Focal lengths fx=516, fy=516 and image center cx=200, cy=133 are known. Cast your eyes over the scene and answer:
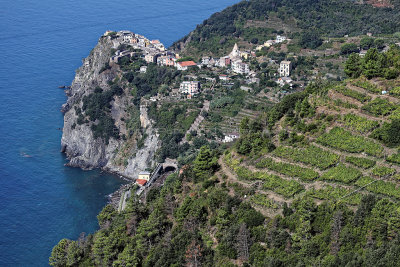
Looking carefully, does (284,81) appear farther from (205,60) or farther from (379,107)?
(379,107)

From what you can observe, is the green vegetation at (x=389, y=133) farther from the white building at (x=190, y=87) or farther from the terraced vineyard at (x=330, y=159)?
the white building at (x=190, y=87)

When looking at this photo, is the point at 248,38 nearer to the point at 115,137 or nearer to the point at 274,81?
the point at 274,81

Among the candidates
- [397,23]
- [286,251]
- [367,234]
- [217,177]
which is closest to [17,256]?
[217,177]

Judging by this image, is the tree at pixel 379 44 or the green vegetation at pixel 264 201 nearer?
the green vegetation at pixel 264 201

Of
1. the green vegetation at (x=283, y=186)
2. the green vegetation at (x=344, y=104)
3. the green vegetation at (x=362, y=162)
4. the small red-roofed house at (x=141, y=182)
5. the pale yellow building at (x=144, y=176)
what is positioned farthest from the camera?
the pale yellow building at (x=144, y=176)

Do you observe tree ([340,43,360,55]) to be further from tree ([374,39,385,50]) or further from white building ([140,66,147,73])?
white building ([140,66,147,73])

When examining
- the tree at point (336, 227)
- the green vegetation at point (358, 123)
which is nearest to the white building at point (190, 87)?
the green vegetation at point (358, 123)

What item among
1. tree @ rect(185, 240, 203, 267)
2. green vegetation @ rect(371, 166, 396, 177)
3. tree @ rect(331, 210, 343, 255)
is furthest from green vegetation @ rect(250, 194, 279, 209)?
green vegetation @ rect(371, 166, 396, 177)
